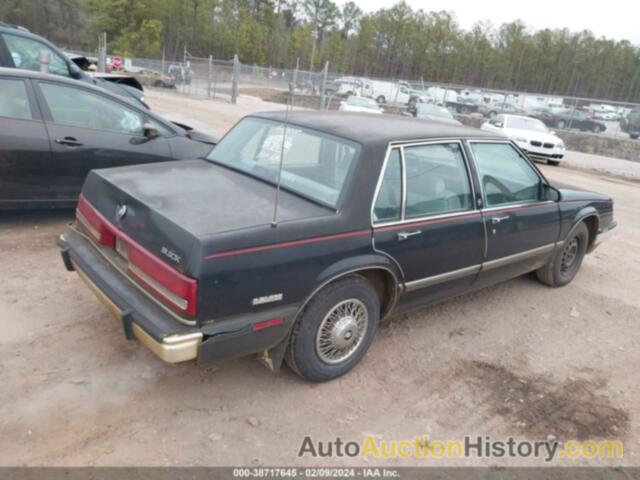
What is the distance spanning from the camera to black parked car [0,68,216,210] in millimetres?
4898

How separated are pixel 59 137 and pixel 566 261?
5243 mm

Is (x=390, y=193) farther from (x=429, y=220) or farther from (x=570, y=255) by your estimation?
(x=570, y=255)

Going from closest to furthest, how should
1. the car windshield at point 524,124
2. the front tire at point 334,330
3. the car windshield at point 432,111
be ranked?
the front tire at point 334,330, the car windshield at point 524,124, the car windshield at point 432,111

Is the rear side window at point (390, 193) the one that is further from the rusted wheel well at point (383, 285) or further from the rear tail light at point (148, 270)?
the rear tail light at point (148, 270)

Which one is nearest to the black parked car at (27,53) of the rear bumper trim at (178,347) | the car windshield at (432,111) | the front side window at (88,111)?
the front side window at (88,111)

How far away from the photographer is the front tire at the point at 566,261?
16.8 ft

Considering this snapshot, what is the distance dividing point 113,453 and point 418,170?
2527 mm

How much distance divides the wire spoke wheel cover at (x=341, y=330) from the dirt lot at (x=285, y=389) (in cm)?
21

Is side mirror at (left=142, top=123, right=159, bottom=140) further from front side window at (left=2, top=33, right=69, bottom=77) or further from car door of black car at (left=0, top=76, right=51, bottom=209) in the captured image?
front side window at (left=2, top=33, right=69, bottom=77)

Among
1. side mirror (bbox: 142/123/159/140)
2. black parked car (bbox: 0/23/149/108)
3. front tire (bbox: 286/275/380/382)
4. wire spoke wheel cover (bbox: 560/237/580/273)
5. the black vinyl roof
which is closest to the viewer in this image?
front tire (bbox: 286/275/380/382)

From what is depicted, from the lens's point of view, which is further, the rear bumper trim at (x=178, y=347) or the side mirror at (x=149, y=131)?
the side mirror at (x=149, y=131)

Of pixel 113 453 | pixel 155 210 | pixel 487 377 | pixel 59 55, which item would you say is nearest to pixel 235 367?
pixel 113 453

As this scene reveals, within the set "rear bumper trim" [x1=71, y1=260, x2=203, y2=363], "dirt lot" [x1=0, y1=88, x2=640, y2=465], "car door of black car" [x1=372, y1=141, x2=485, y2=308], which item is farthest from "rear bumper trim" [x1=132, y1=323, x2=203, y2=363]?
"car door of black car" [x1=372, y1=141, x2=485, y2=308]

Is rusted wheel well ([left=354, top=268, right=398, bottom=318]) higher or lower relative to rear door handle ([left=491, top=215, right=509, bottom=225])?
lower
